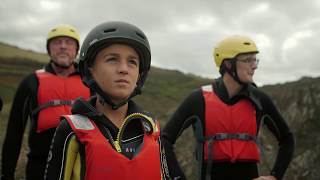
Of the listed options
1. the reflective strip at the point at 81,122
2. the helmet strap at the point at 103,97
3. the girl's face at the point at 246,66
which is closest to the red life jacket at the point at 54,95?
the girl's face at the point at 246,66

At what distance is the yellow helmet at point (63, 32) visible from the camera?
698 centimetres

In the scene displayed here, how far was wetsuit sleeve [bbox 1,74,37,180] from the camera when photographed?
263 inches

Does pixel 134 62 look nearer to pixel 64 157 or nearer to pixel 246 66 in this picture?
pixel 64 157

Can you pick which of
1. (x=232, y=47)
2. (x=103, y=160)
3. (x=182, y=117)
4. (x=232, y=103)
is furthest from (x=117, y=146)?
(x=232, y=47)

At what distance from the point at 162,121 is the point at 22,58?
8375cm

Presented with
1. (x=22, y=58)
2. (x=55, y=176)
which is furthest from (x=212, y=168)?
(x=22, y=58)

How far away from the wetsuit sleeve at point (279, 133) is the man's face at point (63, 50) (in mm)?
3006

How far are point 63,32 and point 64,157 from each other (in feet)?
13.5

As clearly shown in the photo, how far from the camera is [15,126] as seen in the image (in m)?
6.69

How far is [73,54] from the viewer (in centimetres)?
690

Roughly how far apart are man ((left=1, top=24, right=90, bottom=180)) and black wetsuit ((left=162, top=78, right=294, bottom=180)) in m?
1.54

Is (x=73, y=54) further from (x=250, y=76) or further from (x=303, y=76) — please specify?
(x=303, y=76)

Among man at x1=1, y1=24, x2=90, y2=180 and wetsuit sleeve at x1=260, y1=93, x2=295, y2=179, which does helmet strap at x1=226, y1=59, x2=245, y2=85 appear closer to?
wetsuit sleeve at x1=260, y1=93, x2=295, y2=179

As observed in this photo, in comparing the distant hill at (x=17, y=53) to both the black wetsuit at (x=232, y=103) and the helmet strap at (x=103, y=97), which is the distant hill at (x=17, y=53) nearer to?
the black wetsuit at (x=232, y=103)
